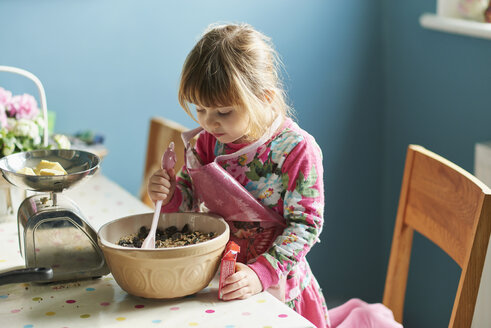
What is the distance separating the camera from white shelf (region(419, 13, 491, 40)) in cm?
196

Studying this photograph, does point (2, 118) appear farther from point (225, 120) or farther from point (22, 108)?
point (225, 120)

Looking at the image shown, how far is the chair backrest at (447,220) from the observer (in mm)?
1131

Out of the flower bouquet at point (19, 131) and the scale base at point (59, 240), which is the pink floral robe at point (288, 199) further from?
the flower bouquet at point (19, 131)

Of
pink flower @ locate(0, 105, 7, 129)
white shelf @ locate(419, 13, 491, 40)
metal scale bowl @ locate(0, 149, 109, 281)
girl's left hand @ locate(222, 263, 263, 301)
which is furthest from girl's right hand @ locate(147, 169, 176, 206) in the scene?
white shelf @ locate(419, 13, 491, 40)

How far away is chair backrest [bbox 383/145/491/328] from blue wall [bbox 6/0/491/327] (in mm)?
753

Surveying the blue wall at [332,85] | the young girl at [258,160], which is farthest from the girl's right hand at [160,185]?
the blue wall at [332,85]

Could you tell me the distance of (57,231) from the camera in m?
1.08

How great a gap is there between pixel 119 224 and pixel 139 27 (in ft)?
4.18

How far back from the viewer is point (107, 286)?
1090mm

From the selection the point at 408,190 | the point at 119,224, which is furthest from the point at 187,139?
the point at 408,190

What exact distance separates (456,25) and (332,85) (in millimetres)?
577

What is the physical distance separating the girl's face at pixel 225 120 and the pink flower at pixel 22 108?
575 mm

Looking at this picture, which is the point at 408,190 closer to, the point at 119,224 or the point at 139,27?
the point at 119,224

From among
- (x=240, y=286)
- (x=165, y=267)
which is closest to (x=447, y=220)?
A: (x=240, y=286)
